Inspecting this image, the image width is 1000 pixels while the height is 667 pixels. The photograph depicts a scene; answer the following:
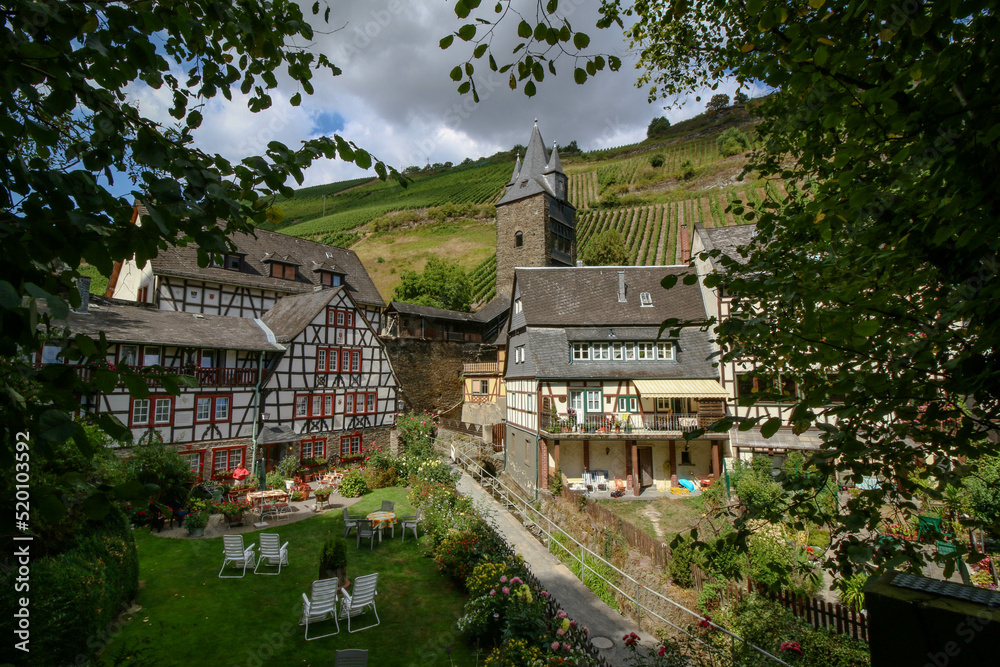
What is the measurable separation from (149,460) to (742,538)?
661 inches

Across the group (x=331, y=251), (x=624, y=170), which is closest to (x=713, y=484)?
(x=331, y=251)

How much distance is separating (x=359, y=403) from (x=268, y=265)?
454 inches

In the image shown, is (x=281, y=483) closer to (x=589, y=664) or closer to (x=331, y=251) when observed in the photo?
Answer: (x=589, y=664)

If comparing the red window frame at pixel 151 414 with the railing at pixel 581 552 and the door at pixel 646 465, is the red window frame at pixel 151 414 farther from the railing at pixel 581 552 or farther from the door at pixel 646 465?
the door at pixel 646 465

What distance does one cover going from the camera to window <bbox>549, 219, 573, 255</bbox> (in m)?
42.4

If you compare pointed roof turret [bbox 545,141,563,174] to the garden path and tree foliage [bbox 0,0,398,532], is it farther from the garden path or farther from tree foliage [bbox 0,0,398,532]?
tree foliage [bbox 0,0,398,532]

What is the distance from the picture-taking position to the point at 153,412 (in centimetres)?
1766

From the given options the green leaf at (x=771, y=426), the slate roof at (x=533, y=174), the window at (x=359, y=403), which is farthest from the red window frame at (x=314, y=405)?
the slate roof at (x=533, y=174)

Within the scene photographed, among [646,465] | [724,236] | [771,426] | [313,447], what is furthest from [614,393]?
[771,426]

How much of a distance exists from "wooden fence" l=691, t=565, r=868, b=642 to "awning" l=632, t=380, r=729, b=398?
1075 centimetres

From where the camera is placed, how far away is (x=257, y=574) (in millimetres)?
11102

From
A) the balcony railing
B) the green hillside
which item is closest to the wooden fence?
the balcony railing

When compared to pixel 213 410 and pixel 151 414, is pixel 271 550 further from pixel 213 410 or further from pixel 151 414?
pixel 213 410

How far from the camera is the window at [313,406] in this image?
21.8 metres
